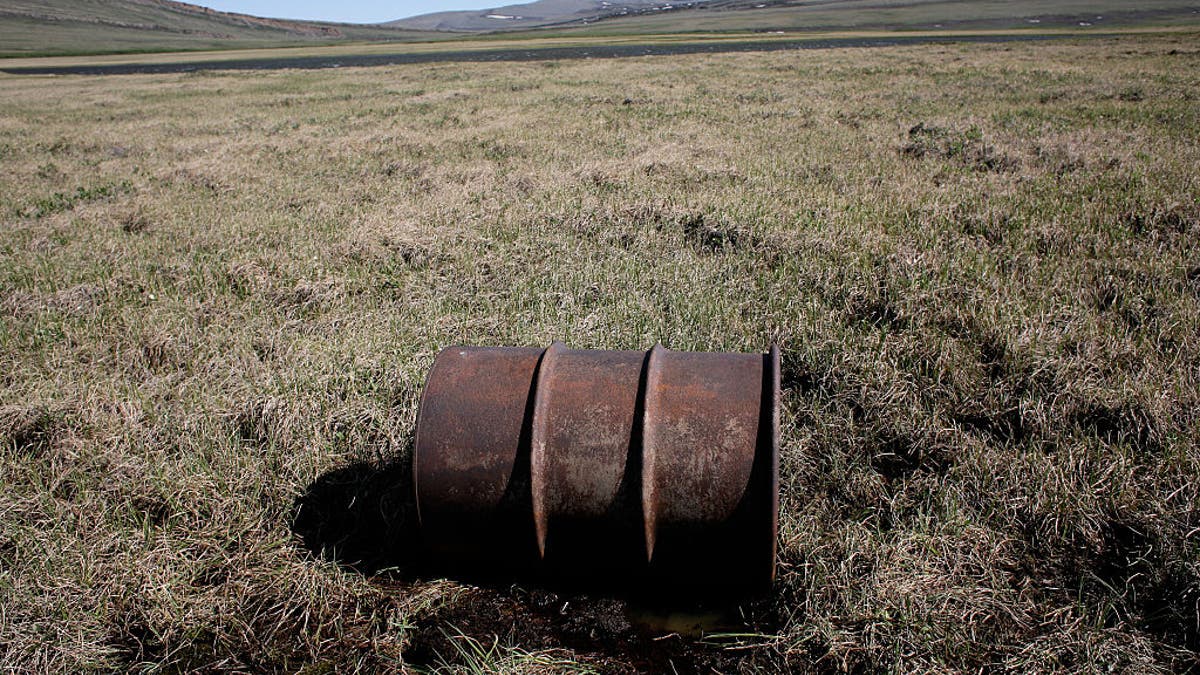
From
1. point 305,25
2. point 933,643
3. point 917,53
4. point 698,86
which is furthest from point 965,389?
point 305,25

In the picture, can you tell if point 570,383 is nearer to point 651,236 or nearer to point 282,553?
point 282,553

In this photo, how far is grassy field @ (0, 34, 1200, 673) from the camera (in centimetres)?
239

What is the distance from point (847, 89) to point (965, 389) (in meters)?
16.0

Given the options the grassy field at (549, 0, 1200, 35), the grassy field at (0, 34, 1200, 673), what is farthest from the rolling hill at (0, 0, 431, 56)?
the grassy field at (0, 34, 1200, 673)

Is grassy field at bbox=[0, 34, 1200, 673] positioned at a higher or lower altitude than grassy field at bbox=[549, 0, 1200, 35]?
lower

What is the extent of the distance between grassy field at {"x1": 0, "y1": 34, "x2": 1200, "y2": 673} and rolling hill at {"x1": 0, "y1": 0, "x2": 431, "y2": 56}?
83427 millimetres

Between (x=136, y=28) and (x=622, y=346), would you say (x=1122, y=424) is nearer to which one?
(x=622, y=346)

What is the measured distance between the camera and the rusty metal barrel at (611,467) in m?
2.32

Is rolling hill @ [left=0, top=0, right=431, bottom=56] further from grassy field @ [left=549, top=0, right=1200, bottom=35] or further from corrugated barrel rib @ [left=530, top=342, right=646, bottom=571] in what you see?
corrugated barrel rib @ [left=530, top=342, right=646, bottom=571]

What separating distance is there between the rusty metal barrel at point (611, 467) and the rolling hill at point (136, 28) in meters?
88.1

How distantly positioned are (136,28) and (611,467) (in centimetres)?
13984

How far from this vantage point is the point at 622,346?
4.21 metres

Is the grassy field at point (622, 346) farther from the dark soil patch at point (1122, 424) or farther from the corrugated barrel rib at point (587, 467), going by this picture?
the corrugated barrel rib at point (587, 467)

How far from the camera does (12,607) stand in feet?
7.90
